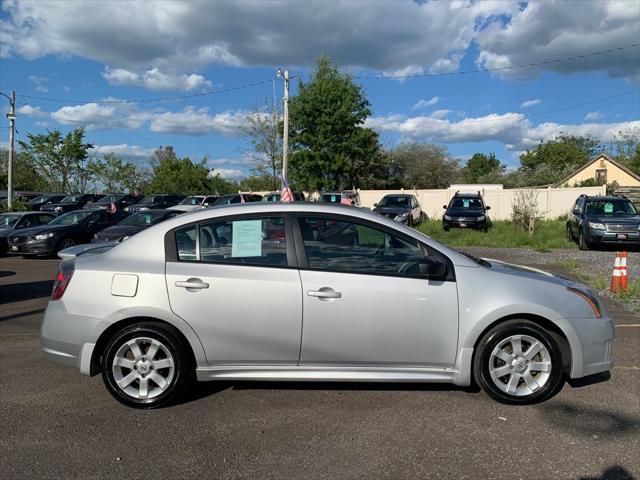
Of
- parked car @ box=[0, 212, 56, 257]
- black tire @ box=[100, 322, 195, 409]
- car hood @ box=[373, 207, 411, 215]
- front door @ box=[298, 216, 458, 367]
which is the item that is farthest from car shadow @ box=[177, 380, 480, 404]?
car hood @ box=[373, 207, 411, 215]

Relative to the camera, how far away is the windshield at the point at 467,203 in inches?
910

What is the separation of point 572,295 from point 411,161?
57177mm

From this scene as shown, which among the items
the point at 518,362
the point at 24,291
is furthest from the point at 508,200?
the point at 518,362

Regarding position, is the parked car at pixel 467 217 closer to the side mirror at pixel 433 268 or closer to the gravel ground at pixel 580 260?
the gravel ground at pixel 580 260

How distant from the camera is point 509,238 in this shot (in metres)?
19.4

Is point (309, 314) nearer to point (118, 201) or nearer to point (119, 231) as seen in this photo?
point (119, 231)

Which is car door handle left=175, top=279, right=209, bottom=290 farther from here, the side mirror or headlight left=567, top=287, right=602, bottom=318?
headlight left=567, top=287, right=602, bottom=318

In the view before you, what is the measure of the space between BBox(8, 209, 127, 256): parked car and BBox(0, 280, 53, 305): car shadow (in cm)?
403

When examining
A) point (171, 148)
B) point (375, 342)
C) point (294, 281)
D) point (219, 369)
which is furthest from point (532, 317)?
point (171, 148)

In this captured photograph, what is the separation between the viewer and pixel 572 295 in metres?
4.27

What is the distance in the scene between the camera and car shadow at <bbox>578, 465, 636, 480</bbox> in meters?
3.17

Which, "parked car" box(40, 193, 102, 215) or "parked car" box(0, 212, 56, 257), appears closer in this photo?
"parked car" box(0, 212, 56, 257)

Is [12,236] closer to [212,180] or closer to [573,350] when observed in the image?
[573,350]

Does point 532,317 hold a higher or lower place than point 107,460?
higher
